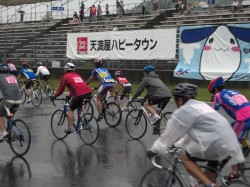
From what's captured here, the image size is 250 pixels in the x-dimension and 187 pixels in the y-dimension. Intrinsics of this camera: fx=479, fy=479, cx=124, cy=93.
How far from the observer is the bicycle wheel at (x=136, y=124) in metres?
11.0

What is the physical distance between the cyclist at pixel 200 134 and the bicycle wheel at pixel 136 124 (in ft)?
19.4

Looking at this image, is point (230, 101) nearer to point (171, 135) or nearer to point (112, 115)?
point (171, 135)

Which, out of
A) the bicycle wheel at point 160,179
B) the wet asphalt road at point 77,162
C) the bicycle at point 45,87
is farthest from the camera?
the bicycle at point 45,87

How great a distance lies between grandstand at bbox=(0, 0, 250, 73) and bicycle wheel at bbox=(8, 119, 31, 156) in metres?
16.9

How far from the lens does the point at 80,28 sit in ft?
120

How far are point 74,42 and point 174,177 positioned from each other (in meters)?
25.7

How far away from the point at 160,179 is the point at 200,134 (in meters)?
0.78

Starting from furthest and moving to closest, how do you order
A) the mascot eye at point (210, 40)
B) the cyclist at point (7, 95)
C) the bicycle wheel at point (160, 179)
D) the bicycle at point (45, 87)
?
the mascot eye at point (210, 40)
the bicycle at point (45, 87)
the cyclist at point (7, 95)
the bicycle wheel at point (160, 179)

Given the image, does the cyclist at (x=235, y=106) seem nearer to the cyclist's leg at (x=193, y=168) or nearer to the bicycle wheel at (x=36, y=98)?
the cyclist's leg at (x=193, y=168)

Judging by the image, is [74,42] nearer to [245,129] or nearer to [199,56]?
[199,56]

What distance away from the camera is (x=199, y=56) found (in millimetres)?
23219

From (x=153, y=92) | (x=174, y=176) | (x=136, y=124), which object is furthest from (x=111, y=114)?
(x=174, y=176)

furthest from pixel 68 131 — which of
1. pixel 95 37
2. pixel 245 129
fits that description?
pixel 95 37

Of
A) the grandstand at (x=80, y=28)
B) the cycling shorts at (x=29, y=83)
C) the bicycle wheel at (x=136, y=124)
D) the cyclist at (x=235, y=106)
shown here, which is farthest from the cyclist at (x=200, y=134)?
the grandstand at (x=80, y=28)
